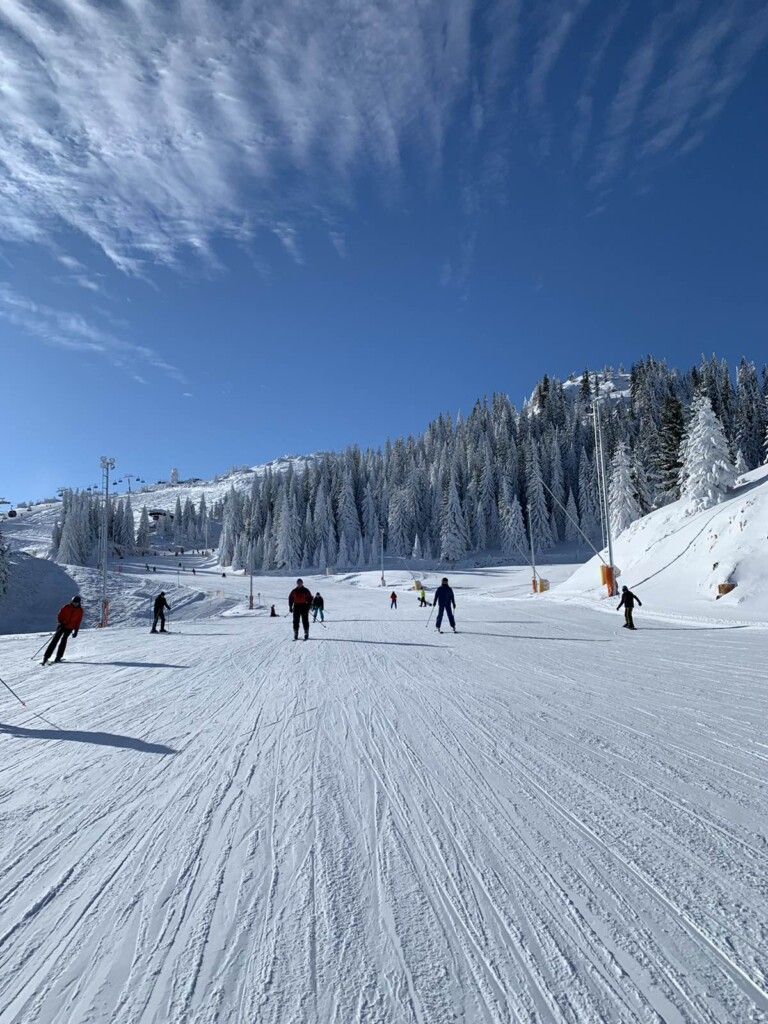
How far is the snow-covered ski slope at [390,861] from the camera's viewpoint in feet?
6.55

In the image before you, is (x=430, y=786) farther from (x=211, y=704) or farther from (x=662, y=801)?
(x=211, y=704)

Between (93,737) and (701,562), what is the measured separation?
2293 centimetres

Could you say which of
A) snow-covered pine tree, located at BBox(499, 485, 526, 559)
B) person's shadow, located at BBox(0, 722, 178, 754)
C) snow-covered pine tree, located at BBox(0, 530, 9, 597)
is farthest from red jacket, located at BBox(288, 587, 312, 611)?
snow-covered pine tree, located at BBox(499, 485, 526, 559)

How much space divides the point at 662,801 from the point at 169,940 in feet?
10.6

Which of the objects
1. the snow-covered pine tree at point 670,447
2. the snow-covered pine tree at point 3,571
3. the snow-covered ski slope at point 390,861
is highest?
the snow-covered pine tree at point 670,447

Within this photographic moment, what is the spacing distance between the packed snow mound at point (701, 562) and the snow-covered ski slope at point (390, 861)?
505 inches

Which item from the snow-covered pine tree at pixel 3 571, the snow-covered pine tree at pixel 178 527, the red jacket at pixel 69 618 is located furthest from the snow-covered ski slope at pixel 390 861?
the snow-covered pine tree at pixel 178 527

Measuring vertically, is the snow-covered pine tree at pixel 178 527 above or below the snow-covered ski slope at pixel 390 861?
above

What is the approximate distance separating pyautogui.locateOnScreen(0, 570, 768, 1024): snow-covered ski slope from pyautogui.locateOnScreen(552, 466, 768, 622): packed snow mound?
12831 mm

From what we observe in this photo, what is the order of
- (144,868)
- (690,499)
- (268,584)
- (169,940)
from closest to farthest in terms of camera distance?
(169,940), (144,868), (690,499), (268,584)

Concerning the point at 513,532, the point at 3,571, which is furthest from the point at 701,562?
the point at 513,532

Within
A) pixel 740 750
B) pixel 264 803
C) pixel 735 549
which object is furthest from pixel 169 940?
pixel 735 549

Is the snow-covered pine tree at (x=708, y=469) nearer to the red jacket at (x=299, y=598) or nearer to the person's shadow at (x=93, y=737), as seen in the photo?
the red jacket at (x=299, y=598)

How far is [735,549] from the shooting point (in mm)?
19516
